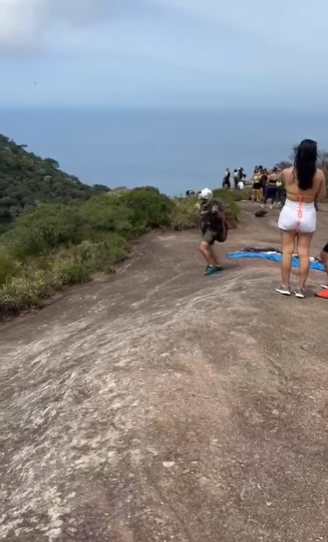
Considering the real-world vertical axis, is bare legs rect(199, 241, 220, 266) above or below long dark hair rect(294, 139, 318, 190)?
below

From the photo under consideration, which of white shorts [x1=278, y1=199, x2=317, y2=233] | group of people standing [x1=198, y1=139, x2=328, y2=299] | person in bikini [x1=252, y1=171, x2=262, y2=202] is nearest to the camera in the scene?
group of people standing [x1=198, y1=139, x2=328, y2=299]

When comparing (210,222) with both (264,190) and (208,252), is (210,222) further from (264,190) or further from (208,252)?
(264,190)

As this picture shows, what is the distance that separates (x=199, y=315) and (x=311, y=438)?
6.87ft

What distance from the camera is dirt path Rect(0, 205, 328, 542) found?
366 cm

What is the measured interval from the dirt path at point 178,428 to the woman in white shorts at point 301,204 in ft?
1.19

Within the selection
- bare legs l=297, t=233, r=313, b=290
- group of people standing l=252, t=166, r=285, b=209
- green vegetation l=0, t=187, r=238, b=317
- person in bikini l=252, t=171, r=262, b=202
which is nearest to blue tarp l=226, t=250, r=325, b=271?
green vegetation l=0, t=187, r=238, b=317

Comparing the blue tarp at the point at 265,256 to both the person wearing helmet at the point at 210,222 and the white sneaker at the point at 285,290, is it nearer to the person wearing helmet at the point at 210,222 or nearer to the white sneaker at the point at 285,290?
the person wearing helmet at the point at 210,222

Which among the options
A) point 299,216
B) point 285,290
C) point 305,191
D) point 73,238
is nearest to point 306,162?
point 305,191

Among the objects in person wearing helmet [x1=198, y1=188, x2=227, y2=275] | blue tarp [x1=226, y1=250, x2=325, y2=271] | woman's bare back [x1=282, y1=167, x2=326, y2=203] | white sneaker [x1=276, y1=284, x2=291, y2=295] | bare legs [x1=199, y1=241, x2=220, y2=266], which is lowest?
blue tarp [x1=226, y1=250, x2=325, y2=271]

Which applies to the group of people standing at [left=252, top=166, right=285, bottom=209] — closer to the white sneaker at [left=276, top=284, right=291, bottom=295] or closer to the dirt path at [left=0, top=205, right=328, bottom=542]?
Answer: the white sneaker at [left=276, top=284, right=291, bottom=295]

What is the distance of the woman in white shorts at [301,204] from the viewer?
6406mm

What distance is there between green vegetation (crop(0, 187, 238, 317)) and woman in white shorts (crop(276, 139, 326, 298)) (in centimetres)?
443

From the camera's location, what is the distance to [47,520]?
3650 millimetres

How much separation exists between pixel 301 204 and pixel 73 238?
730cm
